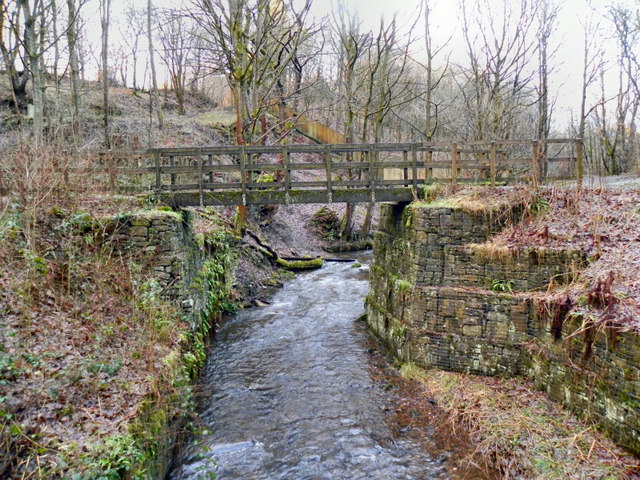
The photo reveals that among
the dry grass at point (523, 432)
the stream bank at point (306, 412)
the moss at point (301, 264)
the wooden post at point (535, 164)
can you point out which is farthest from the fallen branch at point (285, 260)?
the wooden post at point (535, 164)

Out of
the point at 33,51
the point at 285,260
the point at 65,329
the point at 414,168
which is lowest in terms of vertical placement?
the point at 285,260

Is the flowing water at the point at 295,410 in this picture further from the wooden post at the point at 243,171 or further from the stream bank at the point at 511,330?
the wooden post at the point at 243,171

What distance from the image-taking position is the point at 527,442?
6.14m

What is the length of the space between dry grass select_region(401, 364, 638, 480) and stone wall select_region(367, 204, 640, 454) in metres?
0.33

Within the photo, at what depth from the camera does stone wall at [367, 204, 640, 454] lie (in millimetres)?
6746

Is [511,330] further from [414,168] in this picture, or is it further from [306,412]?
[414,168]

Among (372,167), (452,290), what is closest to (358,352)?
(452,290)

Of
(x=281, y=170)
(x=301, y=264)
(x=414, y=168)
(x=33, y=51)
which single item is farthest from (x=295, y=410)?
(x=301, y=264)

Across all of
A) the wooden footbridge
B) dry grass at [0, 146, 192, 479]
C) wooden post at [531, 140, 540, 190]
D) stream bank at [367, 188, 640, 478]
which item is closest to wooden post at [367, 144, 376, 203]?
the wooden footbridge

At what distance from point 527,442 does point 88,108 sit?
2568 centimetres

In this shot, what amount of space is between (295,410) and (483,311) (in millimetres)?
4171

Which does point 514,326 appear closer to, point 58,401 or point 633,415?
point 633,415

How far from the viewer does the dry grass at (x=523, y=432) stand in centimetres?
552

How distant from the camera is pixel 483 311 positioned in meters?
8.27
